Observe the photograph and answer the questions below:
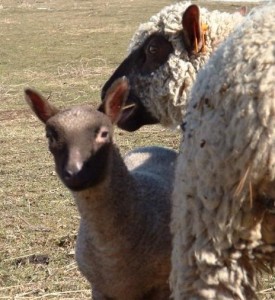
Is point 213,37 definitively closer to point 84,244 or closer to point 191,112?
point 84,244

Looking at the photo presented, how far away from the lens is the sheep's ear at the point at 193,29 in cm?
516

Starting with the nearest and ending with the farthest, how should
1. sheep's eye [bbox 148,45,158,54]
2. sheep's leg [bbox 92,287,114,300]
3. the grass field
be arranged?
sheep's leg [bbox 92,287,114,300], sheep's eye [bbox 148,45,158,54], the grass field

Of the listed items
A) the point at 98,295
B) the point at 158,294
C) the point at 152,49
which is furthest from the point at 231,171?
the point at 152,49

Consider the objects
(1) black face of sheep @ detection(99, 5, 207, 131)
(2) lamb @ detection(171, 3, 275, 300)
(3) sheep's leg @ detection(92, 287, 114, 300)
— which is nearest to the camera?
(2) lamb @ detection(171, 3, 275, 300)

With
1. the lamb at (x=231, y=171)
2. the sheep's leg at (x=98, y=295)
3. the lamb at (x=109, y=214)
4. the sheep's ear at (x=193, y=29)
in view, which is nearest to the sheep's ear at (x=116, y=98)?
the lamb at (x=109, y=214)

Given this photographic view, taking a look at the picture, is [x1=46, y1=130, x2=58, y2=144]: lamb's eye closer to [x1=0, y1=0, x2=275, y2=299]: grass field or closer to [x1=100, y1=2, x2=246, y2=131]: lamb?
[x1=100, y1=2, x2=246, y2=131]: lamb

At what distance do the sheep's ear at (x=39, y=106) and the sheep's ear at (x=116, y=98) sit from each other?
0.36 m

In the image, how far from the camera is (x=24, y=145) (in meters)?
12.1

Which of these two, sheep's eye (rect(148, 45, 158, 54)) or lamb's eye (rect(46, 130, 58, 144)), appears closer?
lamb's eye (rect(46, 130, 58, 144))

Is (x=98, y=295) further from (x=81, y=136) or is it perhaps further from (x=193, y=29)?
(x=193, y=29)

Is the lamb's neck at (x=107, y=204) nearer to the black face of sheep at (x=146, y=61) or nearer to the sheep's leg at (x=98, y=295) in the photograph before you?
the sheep's leg at (x=98, y=295)

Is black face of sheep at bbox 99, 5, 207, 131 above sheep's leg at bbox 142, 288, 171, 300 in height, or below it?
above

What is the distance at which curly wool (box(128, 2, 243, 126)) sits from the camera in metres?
5.38

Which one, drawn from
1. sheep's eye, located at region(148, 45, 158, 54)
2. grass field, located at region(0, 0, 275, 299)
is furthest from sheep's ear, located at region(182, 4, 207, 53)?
grass field, located at region(0, 0, 275, 299)
